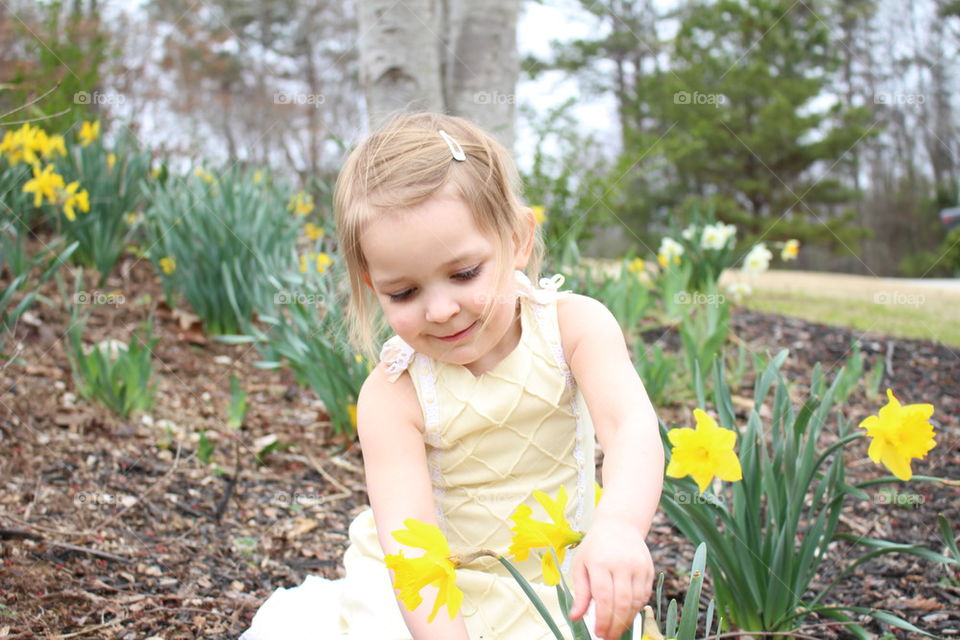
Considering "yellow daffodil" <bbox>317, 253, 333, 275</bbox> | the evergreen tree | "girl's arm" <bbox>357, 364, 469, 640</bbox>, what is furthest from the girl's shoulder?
the evergreen tree

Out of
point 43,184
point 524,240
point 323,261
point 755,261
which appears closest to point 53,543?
point 524,240

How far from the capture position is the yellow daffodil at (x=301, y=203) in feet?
14.9

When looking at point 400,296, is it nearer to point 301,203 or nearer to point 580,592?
point 580,592

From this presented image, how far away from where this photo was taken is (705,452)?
109cm

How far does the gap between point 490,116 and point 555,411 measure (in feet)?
10.6

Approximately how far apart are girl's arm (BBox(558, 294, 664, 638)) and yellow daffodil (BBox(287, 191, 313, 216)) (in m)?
3.31

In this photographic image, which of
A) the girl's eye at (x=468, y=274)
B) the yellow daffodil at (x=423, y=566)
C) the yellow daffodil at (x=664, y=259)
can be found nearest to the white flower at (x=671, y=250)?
the yellow daffodil at (x=664, y=259)

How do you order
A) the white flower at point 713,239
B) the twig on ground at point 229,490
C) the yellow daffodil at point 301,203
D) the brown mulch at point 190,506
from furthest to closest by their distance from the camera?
the yellow daffodil at point 301,203
the white flower at point 713,239
the twig on ground at point 229,490
the brown mulch at point 190,506

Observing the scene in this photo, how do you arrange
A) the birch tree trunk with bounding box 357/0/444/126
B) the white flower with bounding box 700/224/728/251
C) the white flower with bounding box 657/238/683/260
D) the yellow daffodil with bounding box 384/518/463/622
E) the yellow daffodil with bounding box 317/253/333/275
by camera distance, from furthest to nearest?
the white flower with bounding box 700/224/728/251, the white flower with bounding box 657/238/683/260, the birch tree trunk with bounding box 357/0/444/126, the yellow daffodil with bounding box 317/253/333/275, the yellow daffodil with bounding box 384/518/463/622

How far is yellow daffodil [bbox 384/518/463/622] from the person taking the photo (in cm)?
86

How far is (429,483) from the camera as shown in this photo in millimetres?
1293

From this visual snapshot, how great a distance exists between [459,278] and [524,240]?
0.63ft

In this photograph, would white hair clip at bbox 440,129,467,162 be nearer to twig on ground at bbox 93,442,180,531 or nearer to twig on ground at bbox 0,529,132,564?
twig on ground at bbox 0,529,132,564

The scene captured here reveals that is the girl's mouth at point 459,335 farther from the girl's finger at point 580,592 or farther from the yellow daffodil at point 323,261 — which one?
the yellow daffodil at point 323,261
